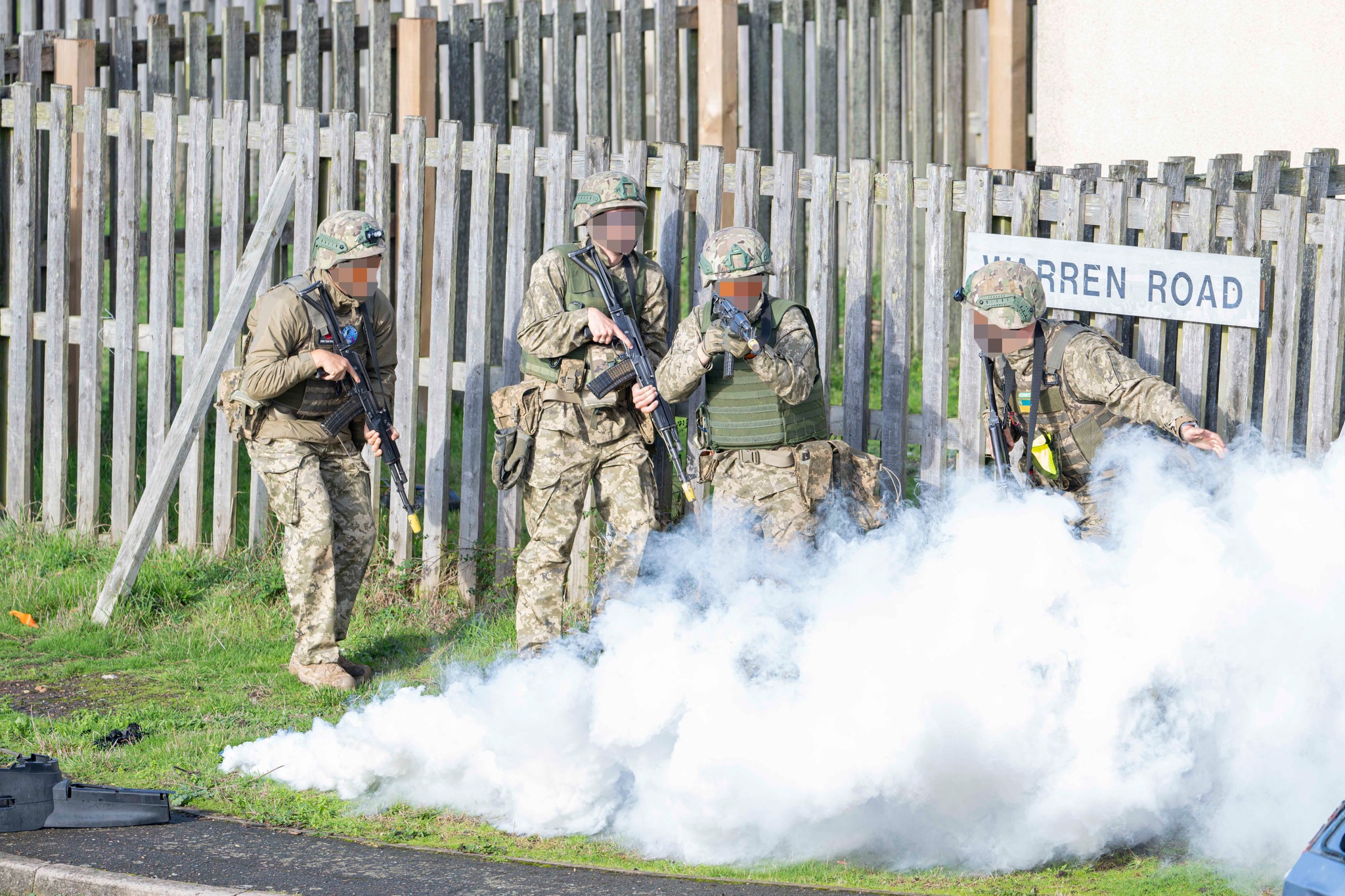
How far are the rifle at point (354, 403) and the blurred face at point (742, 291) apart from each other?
1733 mm

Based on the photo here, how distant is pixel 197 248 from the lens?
25.7 feet

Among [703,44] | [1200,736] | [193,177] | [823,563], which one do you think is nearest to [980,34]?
[703,44]

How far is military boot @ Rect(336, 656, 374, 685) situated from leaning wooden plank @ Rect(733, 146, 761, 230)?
2761 millimetres

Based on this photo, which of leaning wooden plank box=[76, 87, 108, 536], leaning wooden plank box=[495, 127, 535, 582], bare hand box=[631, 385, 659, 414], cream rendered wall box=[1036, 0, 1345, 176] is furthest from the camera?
cream rendered wall box=[1036, 0, 1345, 176]

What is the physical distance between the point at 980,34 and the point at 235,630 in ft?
28.7

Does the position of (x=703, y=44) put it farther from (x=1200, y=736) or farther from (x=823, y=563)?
(x=1200, y=736)

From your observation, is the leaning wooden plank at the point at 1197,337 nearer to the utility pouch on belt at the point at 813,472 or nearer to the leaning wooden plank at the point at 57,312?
the utility pouch on belt at the point at 813,472

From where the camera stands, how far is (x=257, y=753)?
558 cm

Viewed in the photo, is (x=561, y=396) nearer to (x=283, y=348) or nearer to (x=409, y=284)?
(x=283, y=348)

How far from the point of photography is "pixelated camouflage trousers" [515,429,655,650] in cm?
647

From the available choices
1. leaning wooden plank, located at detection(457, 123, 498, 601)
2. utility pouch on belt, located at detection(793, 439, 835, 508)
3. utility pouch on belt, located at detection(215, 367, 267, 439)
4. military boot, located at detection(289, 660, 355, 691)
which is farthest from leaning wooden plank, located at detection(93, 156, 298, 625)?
utility pouch on belt, located at detection(793, 439, 835, 508)

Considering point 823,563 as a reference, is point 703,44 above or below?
above

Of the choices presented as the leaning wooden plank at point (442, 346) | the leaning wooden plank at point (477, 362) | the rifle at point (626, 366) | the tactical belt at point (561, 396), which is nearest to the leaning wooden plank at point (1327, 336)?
the rifle at point (626, 366)

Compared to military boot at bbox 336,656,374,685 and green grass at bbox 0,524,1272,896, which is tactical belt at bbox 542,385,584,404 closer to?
green grass at bbox 0,524,1272,896
